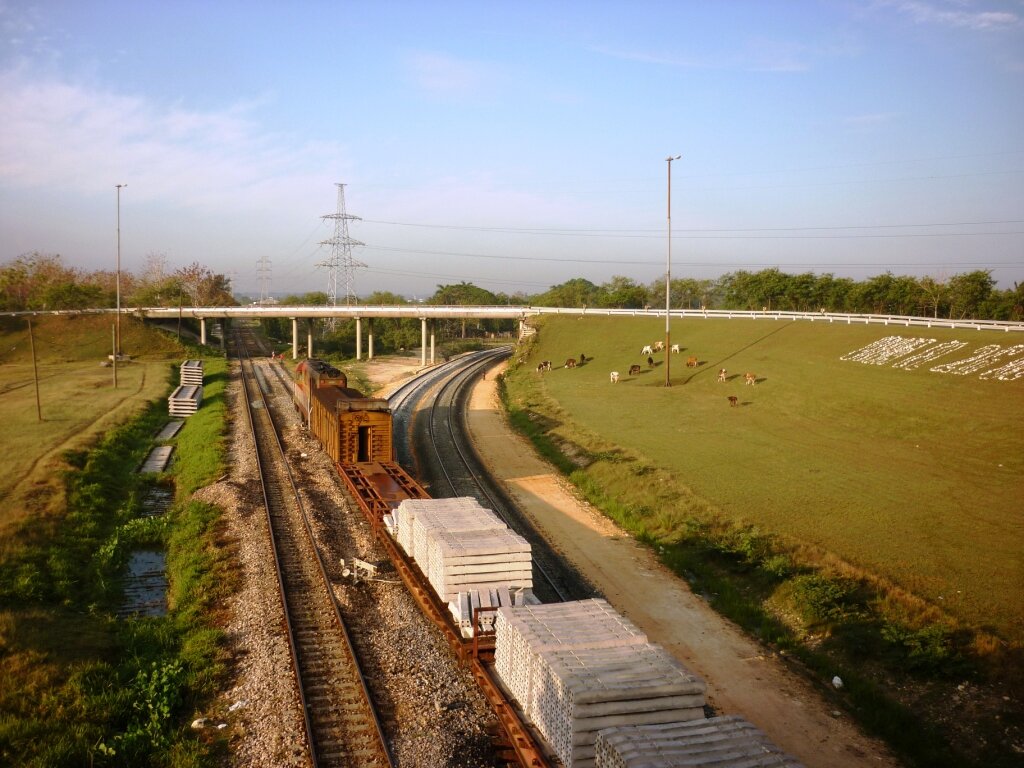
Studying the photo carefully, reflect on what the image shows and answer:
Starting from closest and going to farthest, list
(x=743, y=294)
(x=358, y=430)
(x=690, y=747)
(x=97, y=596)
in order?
1. (x=690, y=747)
2. (x=97, y=596)
3. (x=358, y=430)
4. (x=743, y=294)

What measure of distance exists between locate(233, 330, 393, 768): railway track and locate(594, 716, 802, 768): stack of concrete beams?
12.6 ft

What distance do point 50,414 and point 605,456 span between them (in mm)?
29554

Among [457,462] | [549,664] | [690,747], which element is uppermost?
[549,664]

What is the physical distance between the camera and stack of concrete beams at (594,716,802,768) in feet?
26.7

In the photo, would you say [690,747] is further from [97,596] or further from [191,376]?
[191,376]

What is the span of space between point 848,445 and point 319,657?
25.1 m

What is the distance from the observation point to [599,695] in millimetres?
9328

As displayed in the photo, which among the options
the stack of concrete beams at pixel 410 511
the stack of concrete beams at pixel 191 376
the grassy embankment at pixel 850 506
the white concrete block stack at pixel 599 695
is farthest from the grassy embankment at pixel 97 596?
the stack of concrete beams at pixel 191 376

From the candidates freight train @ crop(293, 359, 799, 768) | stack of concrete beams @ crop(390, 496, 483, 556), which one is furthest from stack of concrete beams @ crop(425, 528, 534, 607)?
stack of concrete beams @ crop(390, 496, 483, 556)

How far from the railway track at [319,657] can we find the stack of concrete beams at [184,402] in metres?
22.3

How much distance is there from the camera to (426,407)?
147 feet

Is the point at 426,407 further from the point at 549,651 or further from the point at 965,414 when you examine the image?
the point at 549,651

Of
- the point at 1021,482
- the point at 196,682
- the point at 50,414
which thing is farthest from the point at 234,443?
the point at 1021,482

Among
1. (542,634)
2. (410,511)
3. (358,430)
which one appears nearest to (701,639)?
(542,634)
